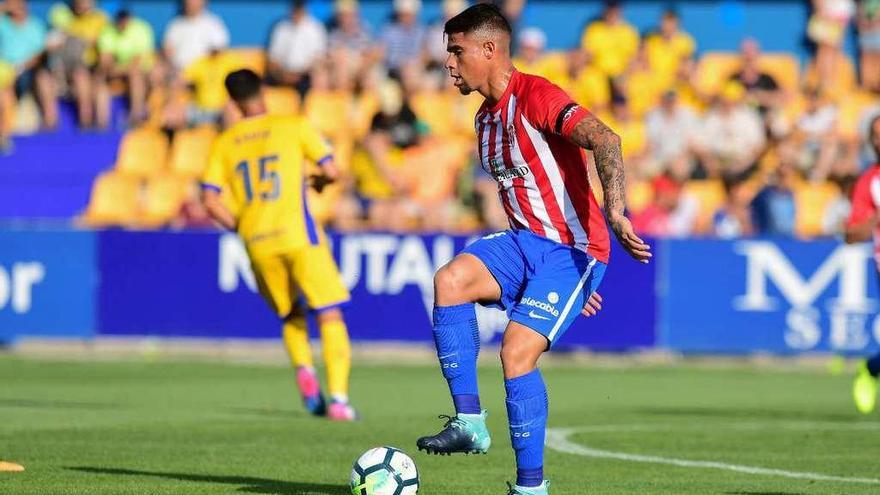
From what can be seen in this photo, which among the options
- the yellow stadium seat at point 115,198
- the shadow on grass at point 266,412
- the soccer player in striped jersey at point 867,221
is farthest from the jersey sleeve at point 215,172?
the yellow stadium seat at point 115,198

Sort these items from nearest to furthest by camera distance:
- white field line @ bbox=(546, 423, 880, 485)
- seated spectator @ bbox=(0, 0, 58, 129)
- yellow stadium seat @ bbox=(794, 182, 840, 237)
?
white field line @ bbox=(546, 423, 880, 485), yellow stadium seat @ bbox=(794, 182, 840, 237), seated spectator @ bbox=(0, 0, 58, 129)

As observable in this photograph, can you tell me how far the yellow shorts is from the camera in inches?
491

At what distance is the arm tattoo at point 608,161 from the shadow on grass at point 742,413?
6082 millimetres

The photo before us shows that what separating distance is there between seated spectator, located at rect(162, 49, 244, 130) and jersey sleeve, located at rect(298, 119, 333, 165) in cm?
1086

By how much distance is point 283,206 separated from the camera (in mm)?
12477

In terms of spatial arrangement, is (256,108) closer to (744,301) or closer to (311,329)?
(311,329)

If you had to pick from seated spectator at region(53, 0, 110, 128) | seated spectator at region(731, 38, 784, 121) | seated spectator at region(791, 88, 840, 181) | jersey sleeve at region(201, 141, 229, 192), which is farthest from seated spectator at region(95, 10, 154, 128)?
jersey sleeve at region(201, 141, 229, 192)

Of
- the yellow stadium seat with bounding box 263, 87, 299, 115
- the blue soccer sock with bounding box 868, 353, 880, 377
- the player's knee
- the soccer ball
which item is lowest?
the blue soccer sock with bounding box 868, 353, 880, 377

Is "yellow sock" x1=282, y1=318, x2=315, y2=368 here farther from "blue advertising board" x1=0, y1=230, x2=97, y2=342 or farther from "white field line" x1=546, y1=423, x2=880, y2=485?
"blue advertising board" x1=0, y1=230, x2=97, y2=342

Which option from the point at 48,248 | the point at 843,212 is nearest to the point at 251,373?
the point at 48,248

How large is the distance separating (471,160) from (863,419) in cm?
987

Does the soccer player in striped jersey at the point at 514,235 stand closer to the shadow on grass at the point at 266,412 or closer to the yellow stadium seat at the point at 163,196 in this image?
the shadow on grass at the point at 266,412

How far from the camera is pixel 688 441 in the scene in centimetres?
1082

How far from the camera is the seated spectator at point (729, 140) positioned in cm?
2241
